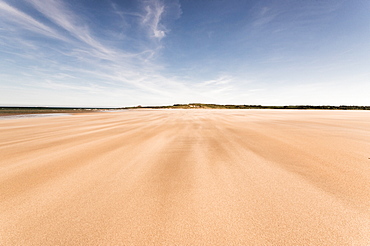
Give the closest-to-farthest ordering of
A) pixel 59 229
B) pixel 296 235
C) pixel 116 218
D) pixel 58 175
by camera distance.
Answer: pixel 296 235
pixel 59 229
pixel 116 218
pixel 58 175

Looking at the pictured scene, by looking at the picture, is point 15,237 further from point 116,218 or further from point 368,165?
point 368,165

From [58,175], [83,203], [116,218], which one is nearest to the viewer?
[116,218]

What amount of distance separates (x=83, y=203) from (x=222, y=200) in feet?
6.89

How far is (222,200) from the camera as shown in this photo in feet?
7.45

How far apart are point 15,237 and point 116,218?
1039 millimetres

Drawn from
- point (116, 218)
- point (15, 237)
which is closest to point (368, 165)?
point (116, 218)

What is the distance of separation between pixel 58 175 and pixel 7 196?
0.77 meters

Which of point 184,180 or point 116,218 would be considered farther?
point 184,180

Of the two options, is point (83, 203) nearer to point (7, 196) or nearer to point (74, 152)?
point (7, 196)

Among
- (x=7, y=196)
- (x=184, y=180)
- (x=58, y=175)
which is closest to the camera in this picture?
(x=7, y=196)

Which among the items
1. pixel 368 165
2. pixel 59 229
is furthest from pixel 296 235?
pixel 368 165

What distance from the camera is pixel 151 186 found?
2.69 metres

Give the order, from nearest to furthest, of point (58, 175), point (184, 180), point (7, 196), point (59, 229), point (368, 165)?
point (59, 229) < point (7, 196) < point (184, 180) < point (58, 175) < point (368, 165)

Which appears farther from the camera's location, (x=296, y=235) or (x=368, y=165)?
(x=368, y=165)
